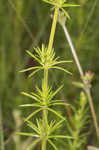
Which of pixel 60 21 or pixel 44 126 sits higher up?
pixel 60 21

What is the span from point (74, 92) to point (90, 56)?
223mm

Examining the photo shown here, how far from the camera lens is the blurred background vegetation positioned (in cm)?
136

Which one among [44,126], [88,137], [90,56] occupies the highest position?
[90,56]

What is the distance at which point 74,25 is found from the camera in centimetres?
173

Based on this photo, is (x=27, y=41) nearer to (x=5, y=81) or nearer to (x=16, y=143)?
(x=5, y=81)

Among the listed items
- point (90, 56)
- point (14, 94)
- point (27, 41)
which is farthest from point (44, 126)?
point (27, 41)

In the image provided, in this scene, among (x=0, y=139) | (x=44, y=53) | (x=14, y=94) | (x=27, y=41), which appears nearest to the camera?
(x=44, y=53)

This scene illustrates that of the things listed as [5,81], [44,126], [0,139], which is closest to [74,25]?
[5,81]

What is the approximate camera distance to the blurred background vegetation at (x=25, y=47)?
4.46 ft

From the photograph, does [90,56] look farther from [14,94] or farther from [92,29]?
[14,94]

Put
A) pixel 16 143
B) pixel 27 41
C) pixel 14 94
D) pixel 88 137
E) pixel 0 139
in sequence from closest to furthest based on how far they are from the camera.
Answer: pixel 0 139, pixel 16 143, pixel 88 137, pixel 14 94, pixel 27 41

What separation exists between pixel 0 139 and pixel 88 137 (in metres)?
0.53

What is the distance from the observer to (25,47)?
67.5 inches

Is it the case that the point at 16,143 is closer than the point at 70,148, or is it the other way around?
the point at 70,148
